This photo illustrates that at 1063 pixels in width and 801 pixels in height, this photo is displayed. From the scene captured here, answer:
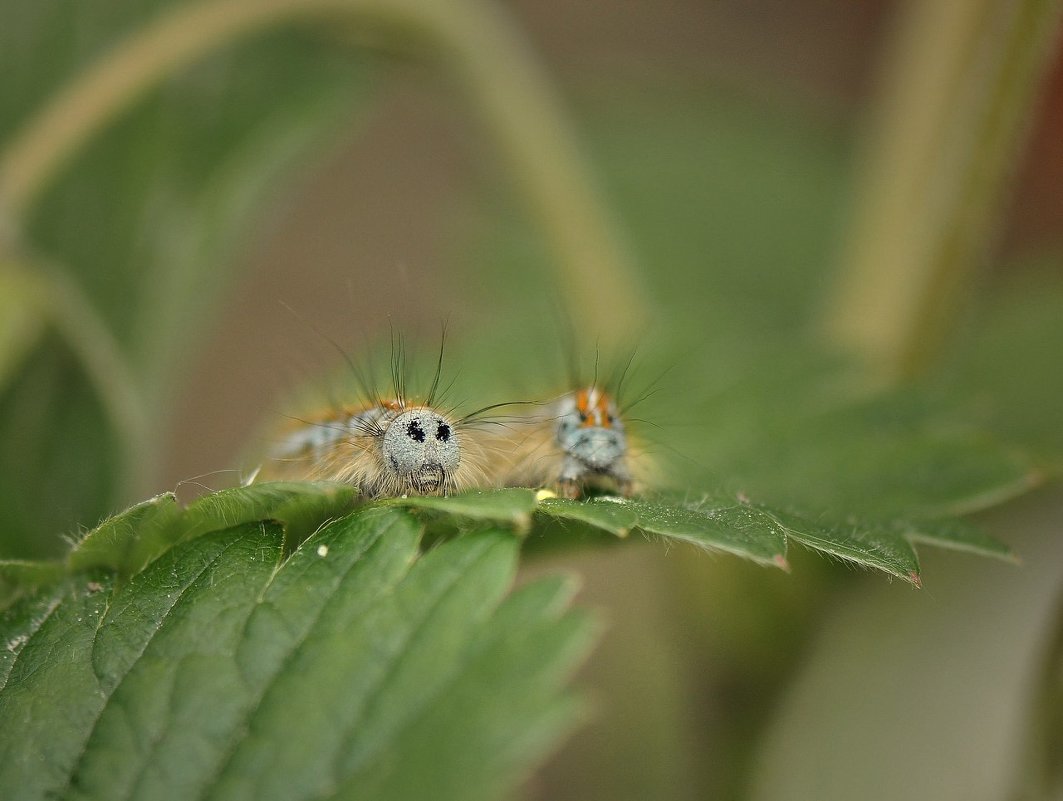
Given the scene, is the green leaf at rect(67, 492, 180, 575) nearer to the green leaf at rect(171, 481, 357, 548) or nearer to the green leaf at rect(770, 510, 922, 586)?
the green leaf at rect(171, 481, 357, 548)

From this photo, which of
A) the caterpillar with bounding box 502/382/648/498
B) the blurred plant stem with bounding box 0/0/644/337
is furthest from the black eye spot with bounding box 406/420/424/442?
the blurred plant stem with bounding box 0/0/644/337

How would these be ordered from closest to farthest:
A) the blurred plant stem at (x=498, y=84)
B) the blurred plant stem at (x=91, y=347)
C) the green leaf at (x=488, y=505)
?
1. the green leaf at (x=488, y=505)
2. the blurred plant stem at (x=91, y=347)
3. the blurred plant stem at (x=498, y=84)

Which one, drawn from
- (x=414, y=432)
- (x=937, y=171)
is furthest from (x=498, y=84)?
(x=414, y=432)

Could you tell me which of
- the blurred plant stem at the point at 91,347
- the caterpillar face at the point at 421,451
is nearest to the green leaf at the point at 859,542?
the caterpillar face at the point at 421,451

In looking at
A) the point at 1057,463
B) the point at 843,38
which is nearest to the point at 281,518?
the point at 1057,463

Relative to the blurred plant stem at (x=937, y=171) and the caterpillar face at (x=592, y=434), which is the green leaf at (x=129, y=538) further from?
the blurred plant stem at (x=937, y=171)

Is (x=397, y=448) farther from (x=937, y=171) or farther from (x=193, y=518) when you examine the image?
(x=937, y=171)
